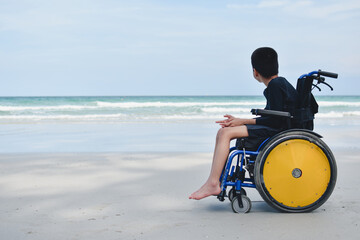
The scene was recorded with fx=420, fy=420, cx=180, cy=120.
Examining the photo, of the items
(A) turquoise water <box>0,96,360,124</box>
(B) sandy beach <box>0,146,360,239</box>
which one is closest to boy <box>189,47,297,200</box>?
(B) sandy beach <box>0,146,360,239</box>

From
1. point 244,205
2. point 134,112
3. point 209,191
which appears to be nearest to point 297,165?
point 244,205

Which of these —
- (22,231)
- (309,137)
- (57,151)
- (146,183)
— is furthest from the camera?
(57,151)

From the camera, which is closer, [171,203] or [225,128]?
[225,128]

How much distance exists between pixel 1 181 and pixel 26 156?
1925 millimetres

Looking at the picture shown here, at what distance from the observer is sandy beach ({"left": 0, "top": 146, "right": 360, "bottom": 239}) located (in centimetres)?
296

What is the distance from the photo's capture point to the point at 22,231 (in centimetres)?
302

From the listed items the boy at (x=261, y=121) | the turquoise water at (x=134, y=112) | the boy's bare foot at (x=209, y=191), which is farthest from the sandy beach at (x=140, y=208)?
the turquoise water at (x=134, y=112)

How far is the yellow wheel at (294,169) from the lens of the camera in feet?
10.7

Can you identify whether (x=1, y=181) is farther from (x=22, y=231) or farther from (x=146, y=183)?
(x=22, y=231)

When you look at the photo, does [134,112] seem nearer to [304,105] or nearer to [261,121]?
[261,121]

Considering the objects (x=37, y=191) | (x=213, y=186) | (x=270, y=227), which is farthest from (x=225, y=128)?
(x=37, y=191)

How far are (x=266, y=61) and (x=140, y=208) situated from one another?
5.40 feet

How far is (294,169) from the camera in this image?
10.7 ft

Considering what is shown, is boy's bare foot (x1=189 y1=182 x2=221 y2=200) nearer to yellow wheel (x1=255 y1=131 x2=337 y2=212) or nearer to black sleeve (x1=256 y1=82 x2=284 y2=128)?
yellow wheel (x1=255 y1=131 x2=337 y2=212)
